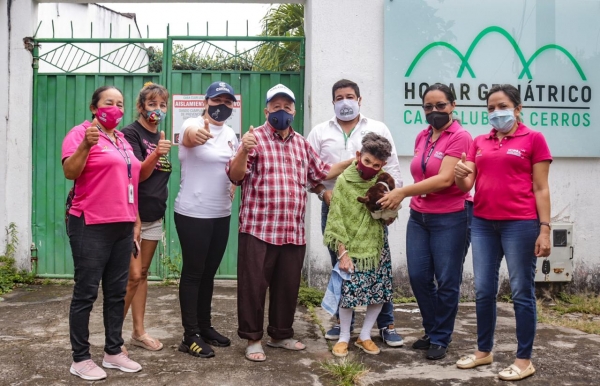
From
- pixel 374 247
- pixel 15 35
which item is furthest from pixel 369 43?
pixel 15 35

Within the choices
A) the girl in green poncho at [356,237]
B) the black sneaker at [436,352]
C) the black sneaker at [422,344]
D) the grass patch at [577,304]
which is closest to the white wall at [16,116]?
the girl in green poncho at [356,237]

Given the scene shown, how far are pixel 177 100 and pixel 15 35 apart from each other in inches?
71.1

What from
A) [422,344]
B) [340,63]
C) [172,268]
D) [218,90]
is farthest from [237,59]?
[422,344]

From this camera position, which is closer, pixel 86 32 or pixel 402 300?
pixel 402 300

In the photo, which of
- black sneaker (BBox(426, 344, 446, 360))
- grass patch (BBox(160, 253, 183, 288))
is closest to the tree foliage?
grass patch (BBox(160, 253, 183, 288))

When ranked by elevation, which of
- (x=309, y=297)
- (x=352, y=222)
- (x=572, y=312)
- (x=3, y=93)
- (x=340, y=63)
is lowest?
(x=572, y=312)

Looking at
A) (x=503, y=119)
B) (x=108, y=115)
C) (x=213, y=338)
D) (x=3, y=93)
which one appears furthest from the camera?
(x=3, y=93)

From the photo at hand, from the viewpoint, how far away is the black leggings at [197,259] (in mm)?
4008

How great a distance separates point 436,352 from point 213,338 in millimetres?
1554

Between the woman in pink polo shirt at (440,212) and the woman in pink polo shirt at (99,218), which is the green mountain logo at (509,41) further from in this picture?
the woman in pink polo shirt at (99,218)

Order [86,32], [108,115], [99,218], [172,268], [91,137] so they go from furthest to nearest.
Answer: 1. [86,32]
2. [172,268]
3. [108,115]
4. [99,218]
5. [91,137]

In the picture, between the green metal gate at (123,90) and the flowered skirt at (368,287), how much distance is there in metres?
2.52

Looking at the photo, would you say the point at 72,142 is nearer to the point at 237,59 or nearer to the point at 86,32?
the point at 237,59

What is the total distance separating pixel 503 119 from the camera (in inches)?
148
